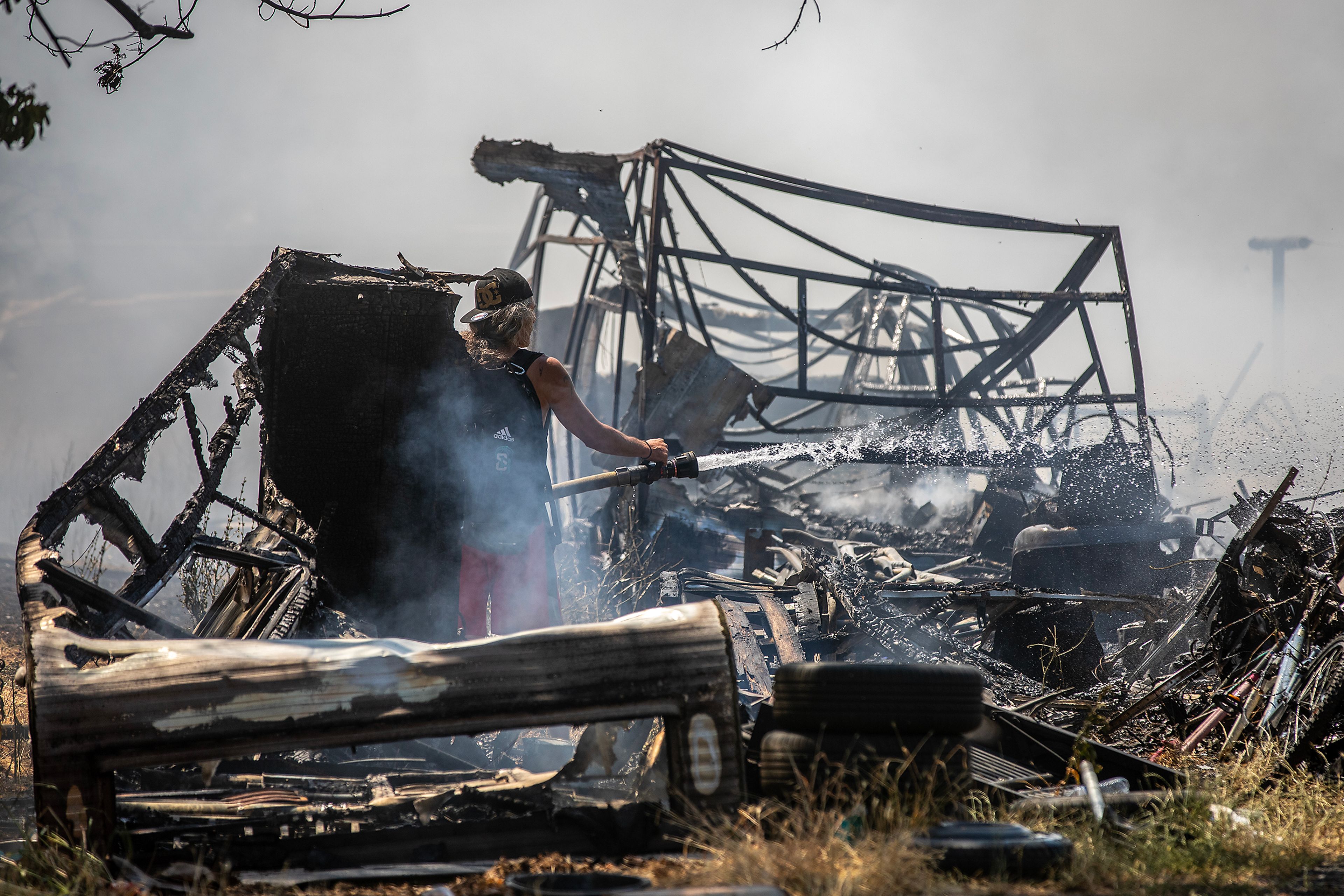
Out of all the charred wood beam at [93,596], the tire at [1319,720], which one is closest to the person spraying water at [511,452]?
the charred wood beam at [93,596]

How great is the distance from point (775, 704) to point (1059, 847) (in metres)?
0.90

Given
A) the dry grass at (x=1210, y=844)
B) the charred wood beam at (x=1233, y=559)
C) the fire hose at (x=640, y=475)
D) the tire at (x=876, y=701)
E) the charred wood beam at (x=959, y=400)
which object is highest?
the charred wood beam at (x=959, y=400)

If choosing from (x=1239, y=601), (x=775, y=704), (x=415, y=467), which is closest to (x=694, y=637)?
(x=775, y=704)

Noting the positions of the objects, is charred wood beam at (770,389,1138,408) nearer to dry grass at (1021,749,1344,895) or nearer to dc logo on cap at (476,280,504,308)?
dc logo on cap at (476,280,504,308)

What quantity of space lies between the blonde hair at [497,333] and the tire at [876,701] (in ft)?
6.83

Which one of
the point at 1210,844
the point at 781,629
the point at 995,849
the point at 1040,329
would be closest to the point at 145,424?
the point at 995,849

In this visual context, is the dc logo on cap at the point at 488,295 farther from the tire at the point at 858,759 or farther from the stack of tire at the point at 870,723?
the tire at the point at 858,759

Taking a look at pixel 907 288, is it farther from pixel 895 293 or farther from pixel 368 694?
pixel 368 694

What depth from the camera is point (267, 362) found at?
14.7ft

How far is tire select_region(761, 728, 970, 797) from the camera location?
2.62m

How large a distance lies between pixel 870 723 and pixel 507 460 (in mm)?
2116

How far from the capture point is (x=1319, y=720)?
369cm

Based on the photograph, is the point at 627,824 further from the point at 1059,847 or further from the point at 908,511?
the point at 908,511

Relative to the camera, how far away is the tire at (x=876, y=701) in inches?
107
